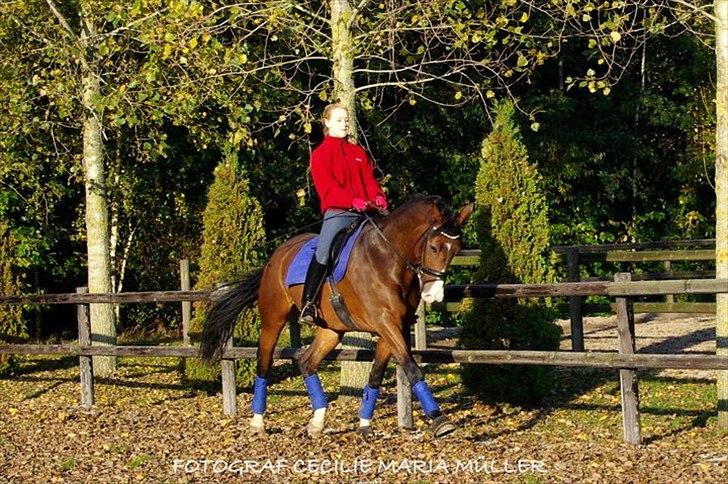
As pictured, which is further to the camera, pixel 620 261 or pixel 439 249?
pixel 620 261

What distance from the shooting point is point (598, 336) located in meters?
18.5

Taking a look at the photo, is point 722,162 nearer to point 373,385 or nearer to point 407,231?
point 407,231

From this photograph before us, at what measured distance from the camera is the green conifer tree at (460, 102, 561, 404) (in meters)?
11.8

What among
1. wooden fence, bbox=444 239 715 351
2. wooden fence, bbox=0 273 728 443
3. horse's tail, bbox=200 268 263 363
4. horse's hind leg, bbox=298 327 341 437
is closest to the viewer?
wooden fence, bbox=0 273 728 443

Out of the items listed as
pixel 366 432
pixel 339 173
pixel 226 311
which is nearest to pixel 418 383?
pixel 366 432

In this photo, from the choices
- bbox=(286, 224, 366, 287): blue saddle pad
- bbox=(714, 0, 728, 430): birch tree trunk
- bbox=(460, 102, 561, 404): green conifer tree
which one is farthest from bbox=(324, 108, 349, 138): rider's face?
bbox=(714, 0, 728, 430): birch tree trunk

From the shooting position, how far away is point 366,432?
10.1 meters

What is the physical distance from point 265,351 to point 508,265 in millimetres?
2668

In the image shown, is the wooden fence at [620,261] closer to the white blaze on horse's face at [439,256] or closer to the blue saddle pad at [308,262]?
the blue saddle pad at [308,262]

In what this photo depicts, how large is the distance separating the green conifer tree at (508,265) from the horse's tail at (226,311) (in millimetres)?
2285

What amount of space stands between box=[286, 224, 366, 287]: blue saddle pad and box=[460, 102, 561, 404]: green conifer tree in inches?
88.7

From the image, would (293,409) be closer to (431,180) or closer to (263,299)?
(263,299)

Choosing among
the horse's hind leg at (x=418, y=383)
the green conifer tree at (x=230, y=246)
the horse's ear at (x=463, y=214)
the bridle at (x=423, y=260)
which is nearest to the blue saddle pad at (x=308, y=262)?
the bridle at (x=423, y=260)

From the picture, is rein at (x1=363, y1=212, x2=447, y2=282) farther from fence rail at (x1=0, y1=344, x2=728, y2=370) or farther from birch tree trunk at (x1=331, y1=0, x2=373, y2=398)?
birch tree trunk at (x1=331, y1=0, x2=373, y2=398)
